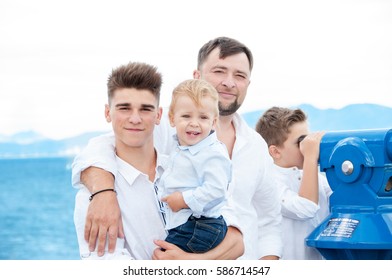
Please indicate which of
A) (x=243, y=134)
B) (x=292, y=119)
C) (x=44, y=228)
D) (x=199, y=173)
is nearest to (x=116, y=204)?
(x=199, y=173)

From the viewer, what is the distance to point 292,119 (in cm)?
352

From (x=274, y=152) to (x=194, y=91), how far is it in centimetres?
119

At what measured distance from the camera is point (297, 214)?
10.6 ft

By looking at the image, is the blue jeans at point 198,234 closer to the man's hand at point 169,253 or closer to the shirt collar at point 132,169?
the man's hand at point 169,253

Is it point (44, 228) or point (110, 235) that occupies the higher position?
point (110, 235)

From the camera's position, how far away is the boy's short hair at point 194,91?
8.09 feet

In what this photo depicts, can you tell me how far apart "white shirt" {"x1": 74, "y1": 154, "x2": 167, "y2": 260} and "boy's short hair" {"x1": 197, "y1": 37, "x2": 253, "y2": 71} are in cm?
77

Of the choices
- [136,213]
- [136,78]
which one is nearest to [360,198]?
[136,213]

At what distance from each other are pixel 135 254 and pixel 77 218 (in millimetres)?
242

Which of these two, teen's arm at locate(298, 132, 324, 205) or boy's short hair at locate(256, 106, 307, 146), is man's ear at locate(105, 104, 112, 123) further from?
boy's short hair at locate(256, 106, 307, 146)

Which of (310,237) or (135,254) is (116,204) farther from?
(310,237)

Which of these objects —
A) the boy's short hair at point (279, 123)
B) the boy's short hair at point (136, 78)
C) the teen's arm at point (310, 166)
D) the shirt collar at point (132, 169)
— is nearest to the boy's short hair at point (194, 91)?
the boy's short hair at point (136, 78)
